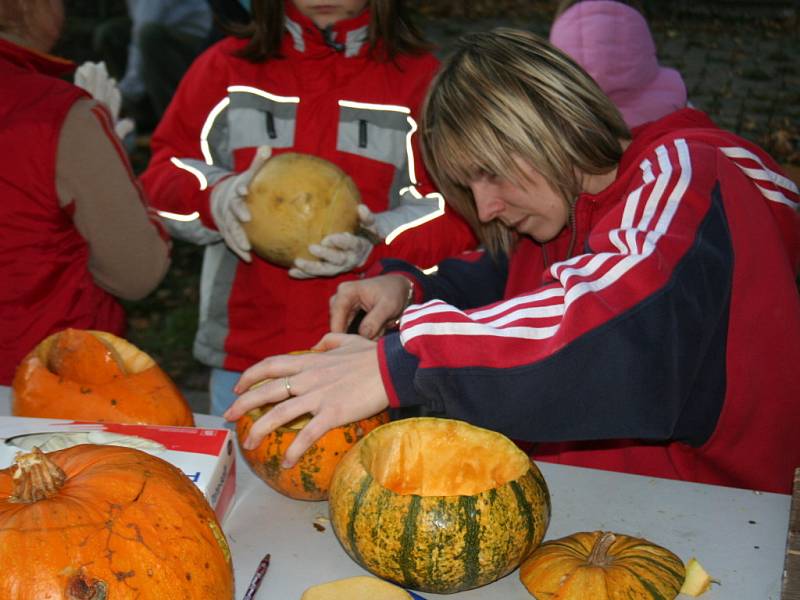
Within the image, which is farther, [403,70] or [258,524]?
[403,70]

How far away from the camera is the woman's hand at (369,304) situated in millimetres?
2264

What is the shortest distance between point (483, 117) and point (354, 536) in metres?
0.95

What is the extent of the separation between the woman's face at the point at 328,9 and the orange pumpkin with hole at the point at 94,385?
3.85ft

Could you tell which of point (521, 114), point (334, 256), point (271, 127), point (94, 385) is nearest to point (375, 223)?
point (334, 256)

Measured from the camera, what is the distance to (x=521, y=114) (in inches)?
78.4

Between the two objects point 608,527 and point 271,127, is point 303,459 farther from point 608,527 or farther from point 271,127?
point 271,127

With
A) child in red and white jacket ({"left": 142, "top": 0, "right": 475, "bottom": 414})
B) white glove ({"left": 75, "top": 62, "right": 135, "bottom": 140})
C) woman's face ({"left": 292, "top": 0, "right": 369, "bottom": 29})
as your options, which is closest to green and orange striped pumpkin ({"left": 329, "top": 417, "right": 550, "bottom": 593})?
child in red and white jacket ({"left": 142, "top": 0, "right": 475, "bottom": 414})

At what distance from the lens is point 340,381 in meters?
1.69

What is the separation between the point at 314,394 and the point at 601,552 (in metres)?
0.55

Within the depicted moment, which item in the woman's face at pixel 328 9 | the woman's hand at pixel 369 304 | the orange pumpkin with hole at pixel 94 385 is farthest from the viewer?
the woman's face at pixel 328 9

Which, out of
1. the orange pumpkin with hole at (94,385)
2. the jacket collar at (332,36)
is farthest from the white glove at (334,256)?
the orange pumpkin with hole at (94,385)

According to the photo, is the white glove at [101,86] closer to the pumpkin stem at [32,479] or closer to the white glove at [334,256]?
the white glove at [334,256]

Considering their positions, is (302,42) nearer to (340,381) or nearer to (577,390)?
(340,381)

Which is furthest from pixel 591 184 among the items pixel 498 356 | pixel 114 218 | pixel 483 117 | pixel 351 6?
pixel 114 218
